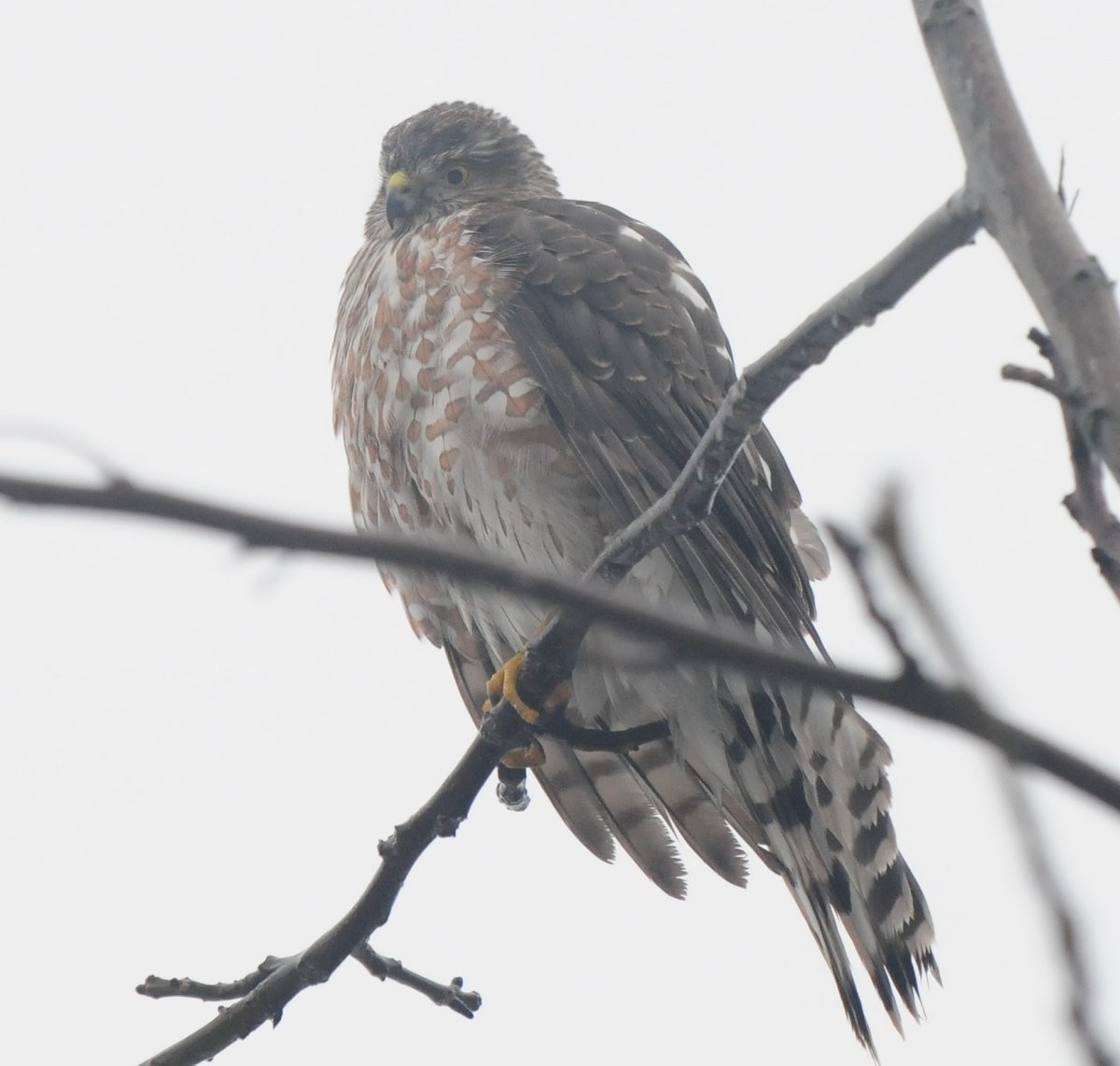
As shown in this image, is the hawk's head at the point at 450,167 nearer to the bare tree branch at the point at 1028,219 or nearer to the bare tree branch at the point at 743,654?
the bare tree branch at the point at 1028,219

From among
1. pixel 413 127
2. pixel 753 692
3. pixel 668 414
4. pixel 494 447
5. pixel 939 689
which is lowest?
pixel 939 689

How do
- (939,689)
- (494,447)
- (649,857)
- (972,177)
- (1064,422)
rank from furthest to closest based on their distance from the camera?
(649,857) → (494,447) → (972,177) → (1064,422) → (939,689)

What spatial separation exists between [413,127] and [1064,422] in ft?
18.0

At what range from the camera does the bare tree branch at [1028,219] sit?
1503 mm

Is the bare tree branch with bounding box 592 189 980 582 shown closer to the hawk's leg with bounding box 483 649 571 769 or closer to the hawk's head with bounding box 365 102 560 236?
the hawk's leg with bounding box 483 649 571 769

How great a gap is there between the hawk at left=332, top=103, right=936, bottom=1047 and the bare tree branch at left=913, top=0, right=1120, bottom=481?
9.13 feet

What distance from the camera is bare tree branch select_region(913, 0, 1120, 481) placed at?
150cm

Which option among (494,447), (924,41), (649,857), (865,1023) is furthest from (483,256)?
(924,41)

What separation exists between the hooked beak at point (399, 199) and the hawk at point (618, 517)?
0.70 metres

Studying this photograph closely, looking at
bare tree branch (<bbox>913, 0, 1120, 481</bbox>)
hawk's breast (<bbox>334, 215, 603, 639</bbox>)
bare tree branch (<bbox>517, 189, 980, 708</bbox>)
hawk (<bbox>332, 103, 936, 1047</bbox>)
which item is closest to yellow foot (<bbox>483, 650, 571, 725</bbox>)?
hawk (<bbox>332, 103, 936, 1047</bbox>)

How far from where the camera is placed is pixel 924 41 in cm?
182

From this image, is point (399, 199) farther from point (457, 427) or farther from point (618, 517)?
point (618, 517)

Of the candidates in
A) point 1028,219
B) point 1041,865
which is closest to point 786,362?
point 1028,219

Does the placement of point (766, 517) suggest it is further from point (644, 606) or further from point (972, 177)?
point (644, 606)
